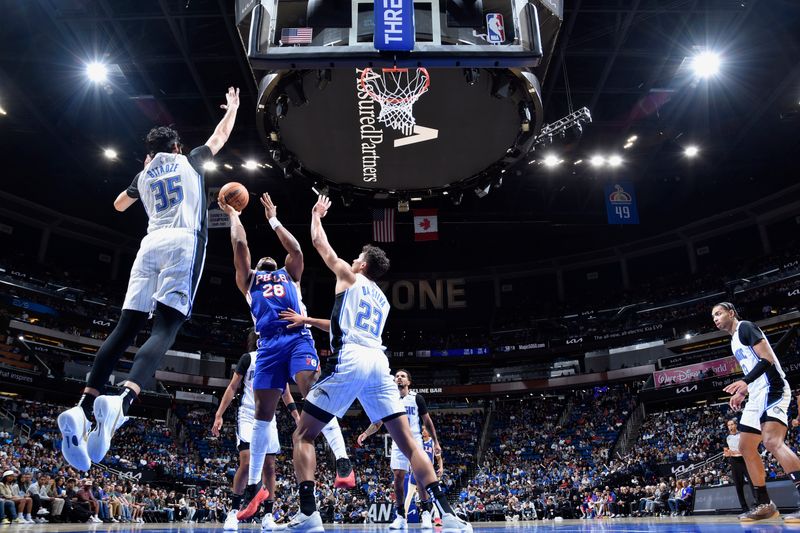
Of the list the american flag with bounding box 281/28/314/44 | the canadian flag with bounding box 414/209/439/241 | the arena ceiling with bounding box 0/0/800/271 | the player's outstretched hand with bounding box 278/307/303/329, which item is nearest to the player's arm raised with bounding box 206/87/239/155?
the player's outstretched hand with bounding box 278/307/303/329

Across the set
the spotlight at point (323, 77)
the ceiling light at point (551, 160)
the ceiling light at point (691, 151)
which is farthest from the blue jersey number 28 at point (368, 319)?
the ceiling light at point (691, 151)

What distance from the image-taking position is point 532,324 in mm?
37281

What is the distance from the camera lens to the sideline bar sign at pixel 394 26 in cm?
623

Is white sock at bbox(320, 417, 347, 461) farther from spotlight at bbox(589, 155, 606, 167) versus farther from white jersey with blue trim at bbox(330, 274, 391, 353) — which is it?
spotlight at bbox(589, 155, 606, 167)

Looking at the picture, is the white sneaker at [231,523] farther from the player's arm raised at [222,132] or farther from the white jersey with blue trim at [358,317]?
the player's arm raised at [222,132]

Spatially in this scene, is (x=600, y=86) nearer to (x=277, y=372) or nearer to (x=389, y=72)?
(x=389, y=72)

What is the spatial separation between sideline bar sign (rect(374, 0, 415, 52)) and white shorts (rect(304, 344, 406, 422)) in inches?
140

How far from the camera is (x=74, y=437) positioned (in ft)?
10.6

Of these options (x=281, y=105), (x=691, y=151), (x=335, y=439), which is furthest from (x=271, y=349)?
(x=691, y=151)

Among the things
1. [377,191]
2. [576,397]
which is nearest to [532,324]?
[576,397]

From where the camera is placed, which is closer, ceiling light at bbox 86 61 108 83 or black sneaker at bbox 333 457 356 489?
black sneaker at bbox 333 457 356 489

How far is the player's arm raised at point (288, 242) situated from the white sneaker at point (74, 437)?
2369 millimetres

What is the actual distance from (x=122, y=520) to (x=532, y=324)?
88.5 feet

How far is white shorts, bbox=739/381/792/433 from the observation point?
6.12m
